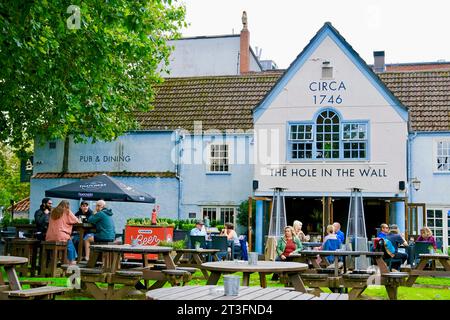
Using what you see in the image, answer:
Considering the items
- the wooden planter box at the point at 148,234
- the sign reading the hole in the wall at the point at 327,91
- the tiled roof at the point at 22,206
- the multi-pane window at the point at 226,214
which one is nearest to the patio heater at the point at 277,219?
the wooden planter box at the point at 148,234

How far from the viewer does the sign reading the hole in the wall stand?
2589 centimetres

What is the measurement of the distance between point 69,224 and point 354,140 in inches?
522

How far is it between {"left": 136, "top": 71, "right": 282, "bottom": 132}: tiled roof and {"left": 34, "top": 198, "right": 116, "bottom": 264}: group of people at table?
35.4 feet

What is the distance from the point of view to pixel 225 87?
101 feet

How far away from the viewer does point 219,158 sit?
28.2 m

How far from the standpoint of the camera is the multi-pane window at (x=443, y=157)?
26.5 m

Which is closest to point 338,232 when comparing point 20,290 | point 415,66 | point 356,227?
point 356,227

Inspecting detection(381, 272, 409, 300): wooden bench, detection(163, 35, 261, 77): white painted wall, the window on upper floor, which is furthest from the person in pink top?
detection(163, 35, 261, 77): white painted wall

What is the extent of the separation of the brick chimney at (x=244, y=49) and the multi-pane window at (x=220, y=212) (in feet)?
35.5

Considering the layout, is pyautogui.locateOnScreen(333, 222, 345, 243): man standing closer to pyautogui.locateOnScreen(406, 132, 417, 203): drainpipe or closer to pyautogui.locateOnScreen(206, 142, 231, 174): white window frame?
pyautogui.locateOnScreen(406, 132, 417, 203): drainpipe

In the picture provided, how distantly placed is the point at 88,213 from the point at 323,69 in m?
11.6

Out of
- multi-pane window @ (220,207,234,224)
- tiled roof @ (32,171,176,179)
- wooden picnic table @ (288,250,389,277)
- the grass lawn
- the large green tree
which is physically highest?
the large green tree

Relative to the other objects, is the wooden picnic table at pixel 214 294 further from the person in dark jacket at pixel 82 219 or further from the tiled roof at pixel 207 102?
the tiled roof at pixel 207 102
